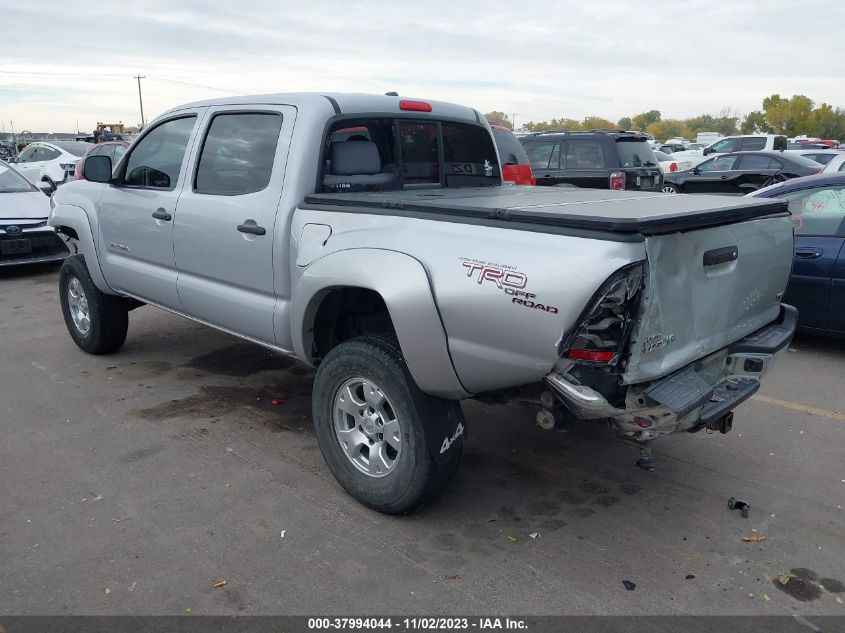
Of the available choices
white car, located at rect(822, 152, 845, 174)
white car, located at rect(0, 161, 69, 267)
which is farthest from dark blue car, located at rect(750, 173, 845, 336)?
white car, located at rect(0, 161, 69, 267)

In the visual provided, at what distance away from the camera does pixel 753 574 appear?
309 centimetres

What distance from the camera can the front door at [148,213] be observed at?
4.80 m

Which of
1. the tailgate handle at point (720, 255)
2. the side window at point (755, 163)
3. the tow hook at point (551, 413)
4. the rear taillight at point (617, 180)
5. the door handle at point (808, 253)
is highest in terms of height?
the tailgate handle at point (720, 255)

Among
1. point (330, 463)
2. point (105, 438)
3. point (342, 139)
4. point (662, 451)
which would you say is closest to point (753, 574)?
point (662, 451)

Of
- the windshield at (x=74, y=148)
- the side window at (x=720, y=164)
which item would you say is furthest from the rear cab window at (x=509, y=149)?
the windshield at (x=74, y=148)

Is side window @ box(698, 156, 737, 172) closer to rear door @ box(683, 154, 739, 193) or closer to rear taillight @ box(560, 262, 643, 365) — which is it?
rear door @ box(683, 154, 739, 193)

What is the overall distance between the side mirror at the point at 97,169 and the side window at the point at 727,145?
21509 millimetres

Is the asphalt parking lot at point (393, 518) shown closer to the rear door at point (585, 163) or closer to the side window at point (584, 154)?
the rear door at point (585, 163)

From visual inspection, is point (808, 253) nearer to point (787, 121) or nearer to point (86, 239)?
point (86, 239)

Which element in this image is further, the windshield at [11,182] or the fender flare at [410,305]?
the windshield at [11,182]

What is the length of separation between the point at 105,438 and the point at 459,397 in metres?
2.50

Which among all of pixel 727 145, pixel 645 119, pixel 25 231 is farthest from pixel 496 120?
pixel 645 119

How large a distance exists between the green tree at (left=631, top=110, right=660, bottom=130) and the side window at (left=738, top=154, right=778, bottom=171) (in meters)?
86.8

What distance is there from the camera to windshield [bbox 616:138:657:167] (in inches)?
458
